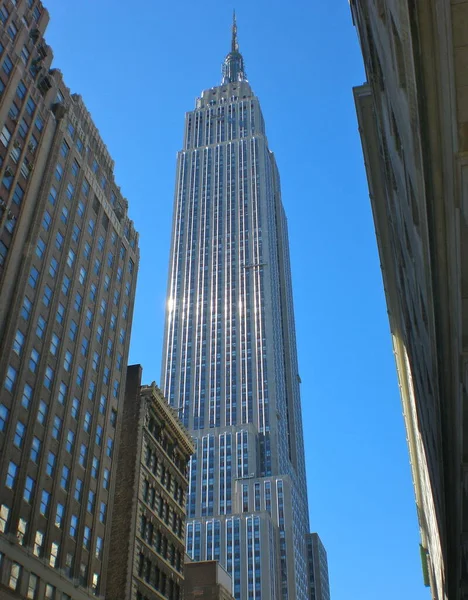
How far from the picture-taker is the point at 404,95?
1586 centimetres

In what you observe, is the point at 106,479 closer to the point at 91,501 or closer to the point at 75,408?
the point at 91,501

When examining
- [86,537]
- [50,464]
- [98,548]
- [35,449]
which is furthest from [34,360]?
[98,548]

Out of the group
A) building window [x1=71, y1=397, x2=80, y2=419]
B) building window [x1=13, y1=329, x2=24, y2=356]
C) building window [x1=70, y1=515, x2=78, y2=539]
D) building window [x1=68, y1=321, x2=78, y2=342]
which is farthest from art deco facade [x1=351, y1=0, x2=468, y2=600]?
building window [x1=68, y1=321, x2=78, y2=342]

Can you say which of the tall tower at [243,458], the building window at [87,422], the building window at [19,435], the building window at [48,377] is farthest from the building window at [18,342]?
the tall tower at [243,458]

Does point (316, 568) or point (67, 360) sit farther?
point (316, 568)

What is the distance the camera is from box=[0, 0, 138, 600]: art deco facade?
149 feet

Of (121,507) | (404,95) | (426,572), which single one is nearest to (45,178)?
(121,507)

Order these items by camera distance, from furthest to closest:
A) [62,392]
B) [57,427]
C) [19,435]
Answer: [62,392]
[57,427]
[19,435]

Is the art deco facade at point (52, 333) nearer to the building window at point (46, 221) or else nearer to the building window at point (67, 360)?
the building window at point (46, 221)

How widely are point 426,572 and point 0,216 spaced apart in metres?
88.6

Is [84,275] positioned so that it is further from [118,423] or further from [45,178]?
[118,423]

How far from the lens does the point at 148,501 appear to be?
6312 centimetres

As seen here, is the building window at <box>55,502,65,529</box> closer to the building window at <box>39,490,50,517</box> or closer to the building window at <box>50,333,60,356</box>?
the building window at <box>39,490,50,517</box>

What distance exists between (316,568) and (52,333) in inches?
5705
